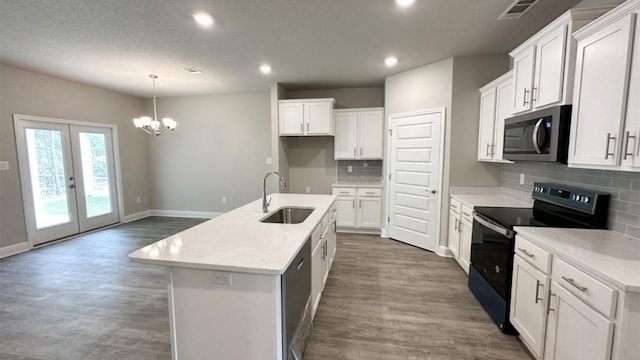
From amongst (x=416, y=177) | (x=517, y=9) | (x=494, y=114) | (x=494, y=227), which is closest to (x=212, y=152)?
(x=416, y=177)

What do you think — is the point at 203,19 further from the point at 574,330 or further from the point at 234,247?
the point at 574,330

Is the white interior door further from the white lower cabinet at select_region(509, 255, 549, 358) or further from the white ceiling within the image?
the white lower cabinet at select_region(509, 255, 549, 358)

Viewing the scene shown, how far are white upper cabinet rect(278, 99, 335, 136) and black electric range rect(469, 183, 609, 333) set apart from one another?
116 inches

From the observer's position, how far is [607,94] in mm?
1586

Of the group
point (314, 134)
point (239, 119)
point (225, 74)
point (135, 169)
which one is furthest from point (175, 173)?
point (314, 134)

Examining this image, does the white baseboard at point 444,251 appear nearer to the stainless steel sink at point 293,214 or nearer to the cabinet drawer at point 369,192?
the cabinet drawer at point 369,192

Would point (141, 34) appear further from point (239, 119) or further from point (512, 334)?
point (512, 334)

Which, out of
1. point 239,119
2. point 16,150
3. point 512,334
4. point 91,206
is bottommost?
point 512,334

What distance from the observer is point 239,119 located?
5.79 metres

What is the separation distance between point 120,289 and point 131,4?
112 inches

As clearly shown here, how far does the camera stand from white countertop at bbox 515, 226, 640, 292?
1.25 m

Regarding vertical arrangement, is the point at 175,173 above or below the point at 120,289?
above

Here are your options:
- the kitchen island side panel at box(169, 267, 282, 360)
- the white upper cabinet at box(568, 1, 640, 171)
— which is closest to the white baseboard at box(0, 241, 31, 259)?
the kitchen island side panel at box(169, 267, 282, 360)

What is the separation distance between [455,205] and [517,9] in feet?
7.00
